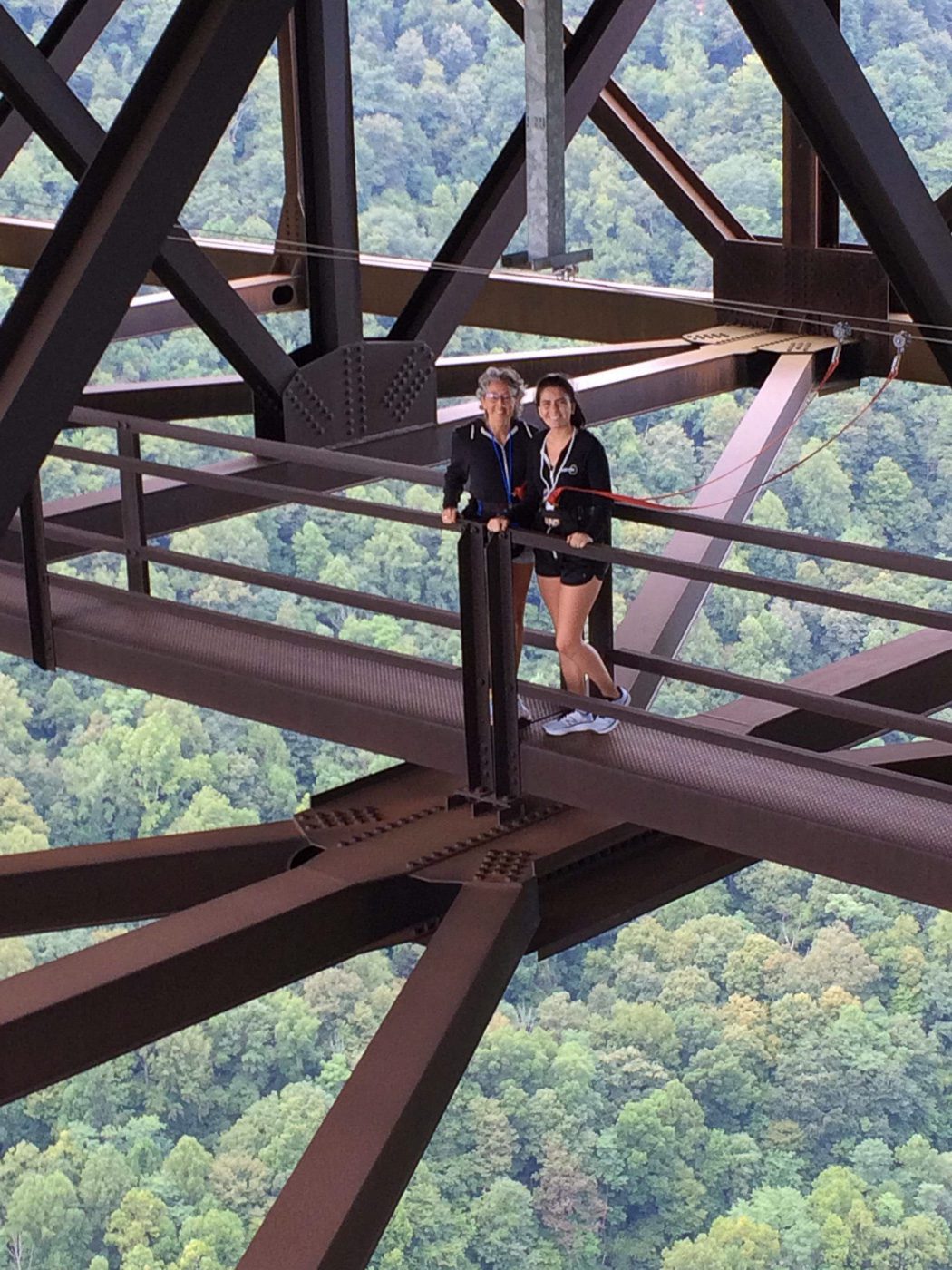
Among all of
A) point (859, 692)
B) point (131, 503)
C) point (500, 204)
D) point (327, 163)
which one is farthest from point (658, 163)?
point (131, 503)

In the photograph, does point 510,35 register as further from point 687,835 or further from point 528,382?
point 687,835

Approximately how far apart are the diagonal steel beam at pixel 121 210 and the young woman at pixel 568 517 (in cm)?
147

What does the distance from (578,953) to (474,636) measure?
52.2 meters

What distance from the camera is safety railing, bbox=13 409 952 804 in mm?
5473

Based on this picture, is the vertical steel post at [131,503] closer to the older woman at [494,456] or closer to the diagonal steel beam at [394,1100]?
the older woman at [494,456]

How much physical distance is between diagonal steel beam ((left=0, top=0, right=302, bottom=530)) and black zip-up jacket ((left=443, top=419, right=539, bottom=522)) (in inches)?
55.4

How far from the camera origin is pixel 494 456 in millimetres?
6535

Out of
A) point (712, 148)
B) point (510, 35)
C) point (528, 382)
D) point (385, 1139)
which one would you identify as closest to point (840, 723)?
point (385, 1139)

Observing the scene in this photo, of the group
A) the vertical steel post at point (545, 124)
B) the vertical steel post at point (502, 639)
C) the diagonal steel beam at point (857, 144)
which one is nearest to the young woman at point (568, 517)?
the vertical steel post at point (502, 639)

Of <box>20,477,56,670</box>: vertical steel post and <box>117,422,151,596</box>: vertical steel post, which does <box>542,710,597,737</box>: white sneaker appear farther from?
<box>20,477,56,670</box>: vertical steel post

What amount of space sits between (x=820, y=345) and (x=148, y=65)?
6064 mm

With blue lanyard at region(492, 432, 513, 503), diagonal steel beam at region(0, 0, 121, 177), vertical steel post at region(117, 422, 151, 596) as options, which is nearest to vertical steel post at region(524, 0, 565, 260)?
blue lanyard at region(492, 432, 513, 503)

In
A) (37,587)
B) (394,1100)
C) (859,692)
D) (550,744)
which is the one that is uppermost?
(37,587)

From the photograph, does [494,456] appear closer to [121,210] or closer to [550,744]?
[550,744]
